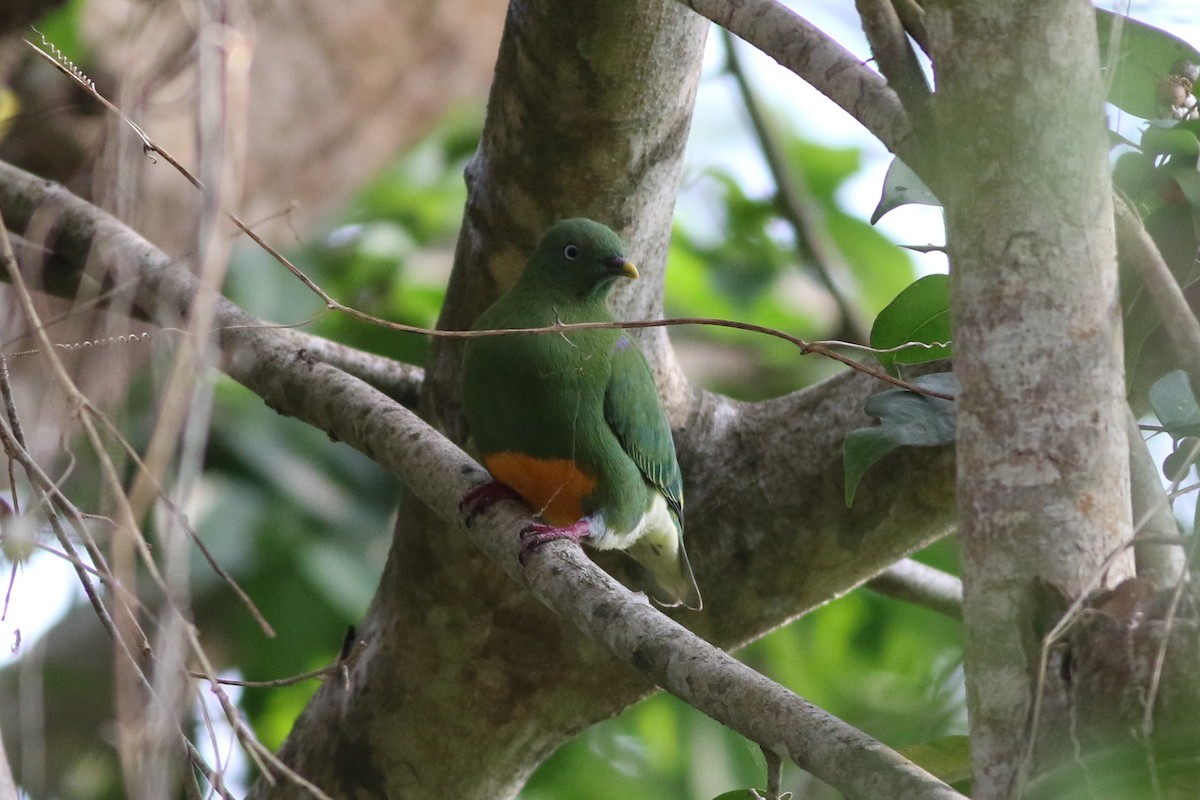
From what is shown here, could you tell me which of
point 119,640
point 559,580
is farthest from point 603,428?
point 119,640

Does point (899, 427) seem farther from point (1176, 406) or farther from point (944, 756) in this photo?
point (944, 756)

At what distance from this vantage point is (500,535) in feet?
7.87

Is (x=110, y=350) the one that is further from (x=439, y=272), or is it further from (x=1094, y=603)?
(x=439, y=272)

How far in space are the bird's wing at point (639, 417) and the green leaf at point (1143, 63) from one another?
122cm

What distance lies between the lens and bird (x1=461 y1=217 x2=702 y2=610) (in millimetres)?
2844

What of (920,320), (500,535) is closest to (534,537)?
(500,535)

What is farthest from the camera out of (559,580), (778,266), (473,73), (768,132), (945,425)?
(473,73)

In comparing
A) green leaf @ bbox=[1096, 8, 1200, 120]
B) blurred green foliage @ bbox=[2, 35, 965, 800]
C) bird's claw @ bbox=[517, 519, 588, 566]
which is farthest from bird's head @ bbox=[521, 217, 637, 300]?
blurred green foliage @ bbox=[2, 35, 965, 800]

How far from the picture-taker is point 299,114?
646 cm

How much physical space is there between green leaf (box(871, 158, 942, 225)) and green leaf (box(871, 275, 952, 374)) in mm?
182

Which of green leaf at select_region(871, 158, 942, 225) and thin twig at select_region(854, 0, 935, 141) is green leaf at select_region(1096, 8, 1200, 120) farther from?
thin twig at select_region(854, 0, 935, 141)

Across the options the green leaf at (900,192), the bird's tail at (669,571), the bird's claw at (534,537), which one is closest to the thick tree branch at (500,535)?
the bird's claw at (534,537)

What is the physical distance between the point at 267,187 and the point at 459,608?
4047 millimetres

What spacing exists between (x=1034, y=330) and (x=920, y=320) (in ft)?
3.10
